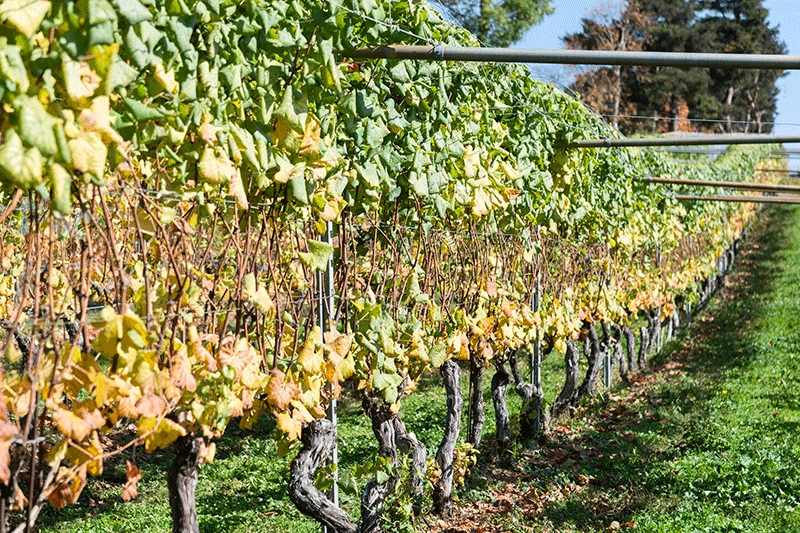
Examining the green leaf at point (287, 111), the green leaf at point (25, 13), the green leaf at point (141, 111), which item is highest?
the green leaf at point (25, 13)

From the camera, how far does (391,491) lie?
14.8 feet

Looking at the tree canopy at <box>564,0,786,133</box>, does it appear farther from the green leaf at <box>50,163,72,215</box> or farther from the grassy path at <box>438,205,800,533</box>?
the green leaf at <box>50,163,72,215</box>

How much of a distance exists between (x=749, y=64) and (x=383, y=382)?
6.54 feet

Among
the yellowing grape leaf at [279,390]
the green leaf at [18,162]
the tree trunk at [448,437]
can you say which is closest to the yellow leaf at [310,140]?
the yellowing grape leaf at [279,390]

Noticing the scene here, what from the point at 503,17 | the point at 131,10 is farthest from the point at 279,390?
the point at 503,17

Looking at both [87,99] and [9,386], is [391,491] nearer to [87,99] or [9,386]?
[9,386]

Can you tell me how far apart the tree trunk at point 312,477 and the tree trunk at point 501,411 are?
3.62m

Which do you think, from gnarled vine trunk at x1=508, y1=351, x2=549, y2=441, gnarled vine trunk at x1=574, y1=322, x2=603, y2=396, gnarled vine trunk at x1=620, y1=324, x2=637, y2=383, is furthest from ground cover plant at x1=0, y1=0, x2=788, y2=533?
gnarled vine trunk at x1=620, y1=324, x2=637, y2=383

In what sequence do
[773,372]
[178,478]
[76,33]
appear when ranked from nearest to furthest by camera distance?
[76,33] → [178,478] → [773,372]

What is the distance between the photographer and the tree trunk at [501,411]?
714 centimetres

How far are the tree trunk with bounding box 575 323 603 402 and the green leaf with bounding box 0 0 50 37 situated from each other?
849cm

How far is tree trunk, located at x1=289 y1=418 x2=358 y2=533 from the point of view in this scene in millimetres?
3512

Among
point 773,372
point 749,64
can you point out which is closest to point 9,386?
point 749,64

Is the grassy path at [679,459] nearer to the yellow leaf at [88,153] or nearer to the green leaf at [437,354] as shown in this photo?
the green leaf at [437,354]
